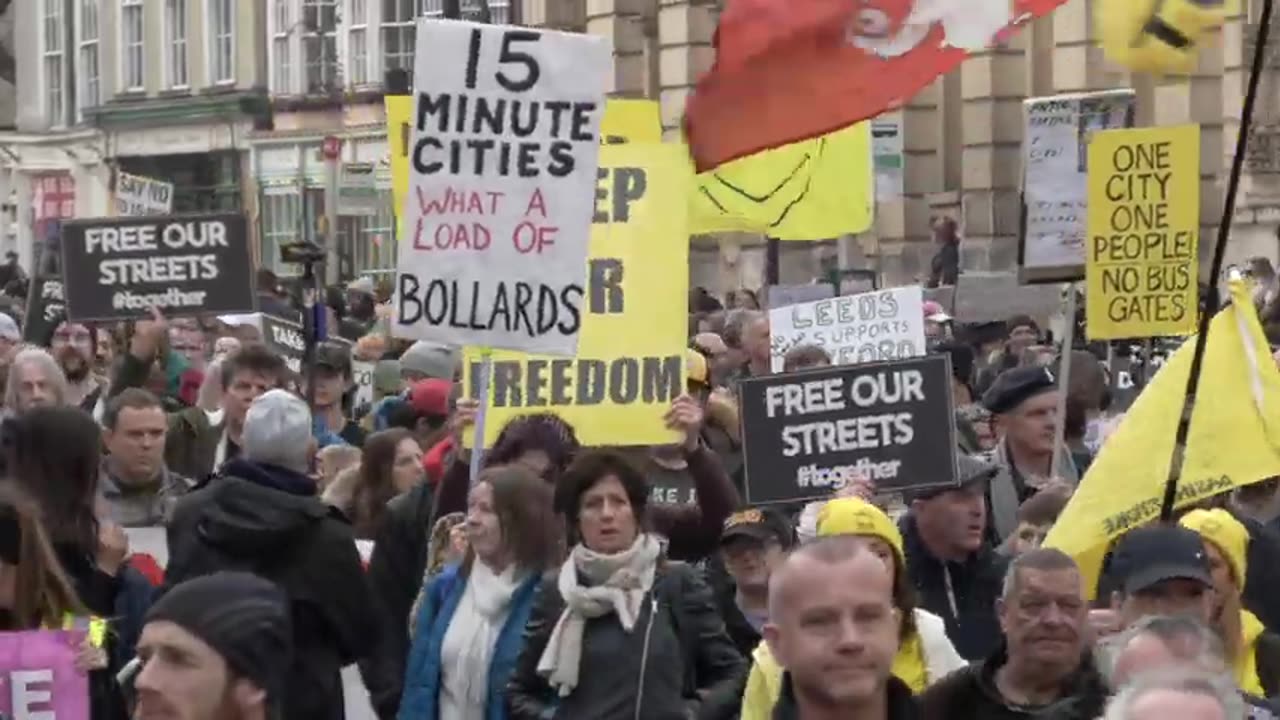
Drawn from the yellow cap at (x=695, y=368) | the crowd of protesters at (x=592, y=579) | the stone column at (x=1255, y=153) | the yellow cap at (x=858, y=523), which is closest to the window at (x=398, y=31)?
the stone column at (x=1255, y=153)

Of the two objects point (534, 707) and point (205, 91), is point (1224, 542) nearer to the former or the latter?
point (534, 707)

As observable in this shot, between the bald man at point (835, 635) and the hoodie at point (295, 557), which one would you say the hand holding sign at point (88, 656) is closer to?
the hoodie at point (295, 557)

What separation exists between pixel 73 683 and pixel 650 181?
5.64m

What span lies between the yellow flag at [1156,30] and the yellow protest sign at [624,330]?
2.55m

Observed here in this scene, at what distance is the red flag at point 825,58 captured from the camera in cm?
1032

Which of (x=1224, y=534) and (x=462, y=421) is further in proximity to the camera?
(x=462, y=421)

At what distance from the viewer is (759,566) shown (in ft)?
31.5

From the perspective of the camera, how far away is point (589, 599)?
8.36 m

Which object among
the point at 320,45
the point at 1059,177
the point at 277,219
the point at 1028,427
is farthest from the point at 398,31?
the point at 1028,427

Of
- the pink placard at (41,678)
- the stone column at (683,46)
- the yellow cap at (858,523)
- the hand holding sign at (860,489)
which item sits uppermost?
the stone column at (683,46)

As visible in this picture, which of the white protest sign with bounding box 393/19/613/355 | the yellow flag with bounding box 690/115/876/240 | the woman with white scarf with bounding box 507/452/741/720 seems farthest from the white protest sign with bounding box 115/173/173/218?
the woman with white scarf with bounding box 507/452/741/720

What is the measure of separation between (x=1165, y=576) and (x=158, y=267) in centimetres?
1119

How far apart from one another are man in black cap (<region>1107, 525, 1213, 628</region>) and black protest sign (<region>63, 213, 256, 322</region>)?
10.8 meters

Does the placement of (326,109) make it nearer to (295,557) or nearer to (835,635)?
(295,557)
